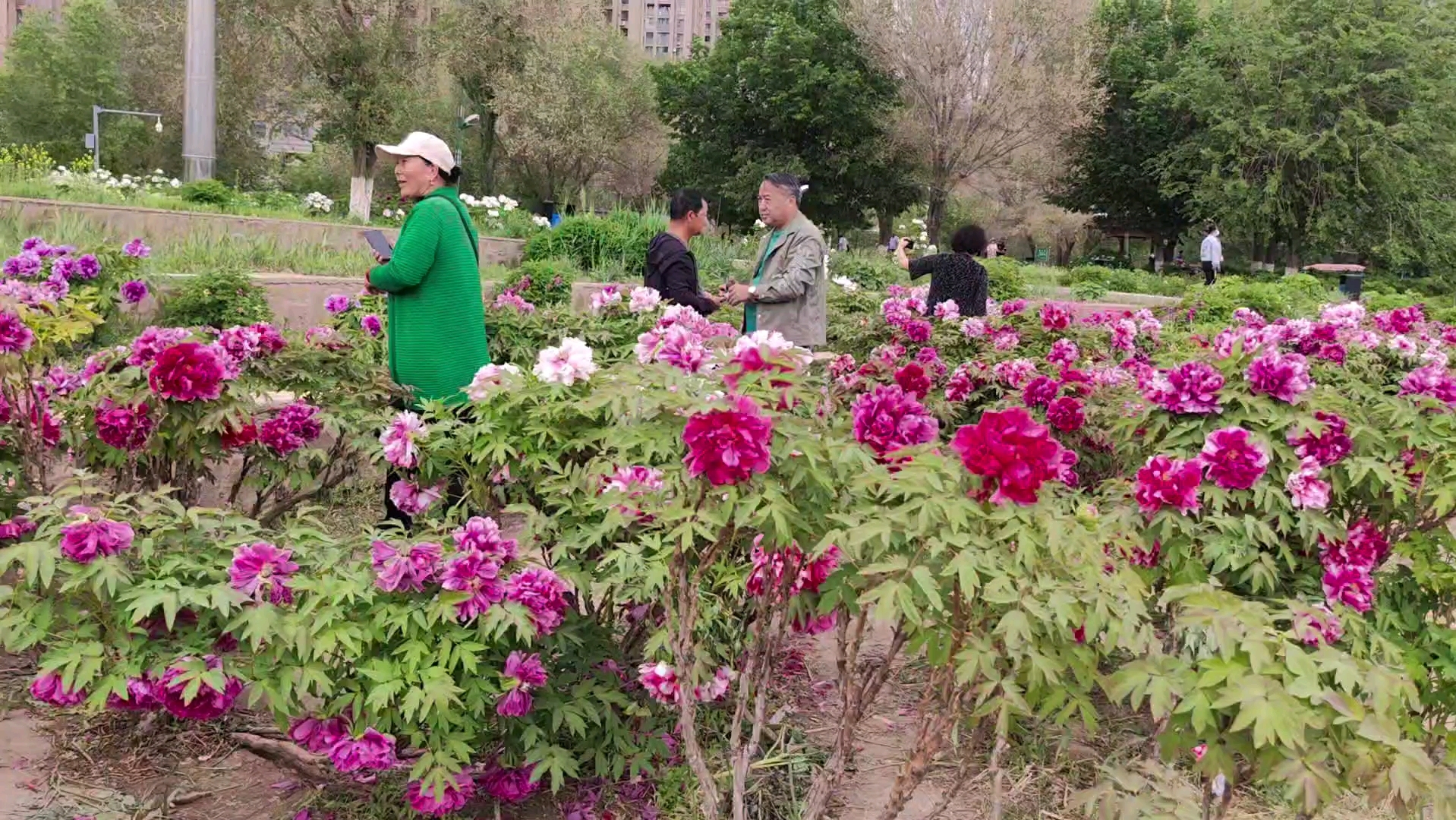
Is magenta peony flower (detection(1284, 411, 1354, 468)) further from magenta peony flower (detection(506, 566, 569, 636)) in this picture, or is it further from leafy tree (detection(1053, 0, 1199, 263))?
leafy tree (detection(1053, 0, 1199, 263))

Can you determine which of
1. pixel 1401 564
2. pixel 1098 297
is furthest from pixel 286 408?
pixel 1098 297

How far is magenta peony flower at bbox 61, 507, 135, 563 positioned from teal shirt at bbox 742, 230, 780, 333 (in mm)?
3174

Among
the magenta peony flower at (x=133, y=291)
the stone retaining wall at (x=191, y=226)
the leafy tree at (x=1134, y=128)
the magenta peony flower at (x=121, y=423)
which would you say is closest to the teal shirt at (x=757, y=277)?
the magenta peony flower at (x=121, y=423)

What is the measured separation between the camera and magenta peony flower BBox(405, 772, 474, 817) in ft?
7.48

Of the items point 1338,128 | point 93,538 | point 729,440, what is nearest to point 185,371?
point 93,538

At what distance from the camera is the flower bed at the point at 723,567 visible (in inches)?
70.7

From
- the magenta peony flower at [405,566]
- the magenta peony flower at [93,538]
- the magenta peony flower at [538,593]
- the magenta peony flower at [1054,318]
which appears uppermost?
the magenta peony flower at [1054,318]

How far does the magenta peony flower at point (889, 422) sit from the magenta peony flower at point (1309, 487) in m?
1.00

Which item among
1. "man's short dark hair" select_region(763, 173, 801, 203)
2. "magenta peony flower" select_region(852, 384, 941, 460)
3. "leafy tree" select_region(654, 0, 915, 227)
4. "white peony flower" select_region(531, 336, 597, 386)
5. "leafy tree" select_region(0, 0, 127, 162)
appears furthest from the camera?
"leafy tree" select_region(0, 0, 127, 162)

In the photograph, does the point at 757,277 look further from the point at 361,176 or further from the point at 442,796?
the point at 361,176

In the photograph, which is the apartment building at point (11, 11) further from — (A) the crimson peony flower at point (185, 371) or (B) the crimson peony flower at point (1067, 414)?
(B) the crimson peony flower at point (1067, 414)

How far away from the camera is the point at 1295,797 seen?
158 centimetres

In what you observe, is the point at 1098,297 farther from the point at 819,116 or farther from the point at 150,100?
the point at 150,100

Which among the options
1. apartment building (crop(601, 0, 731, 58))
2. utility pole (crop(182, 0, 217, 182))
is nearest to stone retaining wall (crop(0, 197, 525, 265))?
utility pole (crop(182, 0, 217, 182))
